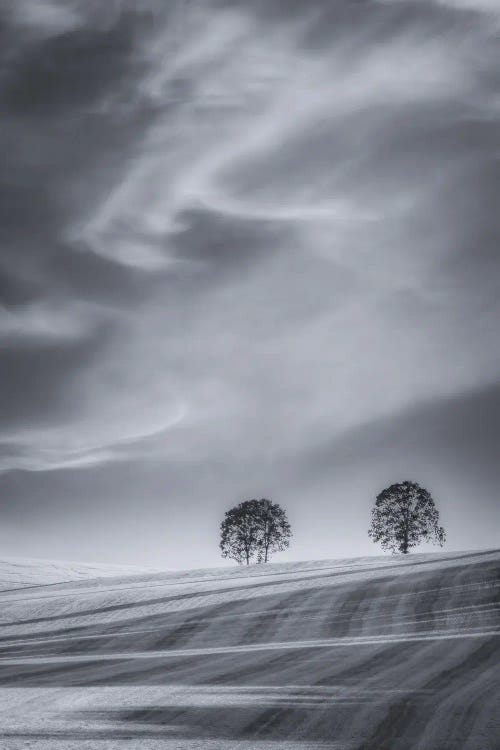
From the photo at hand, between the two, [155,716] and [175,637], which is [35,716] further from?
[175,637]

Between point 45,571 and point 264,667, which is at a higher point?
point 45,571

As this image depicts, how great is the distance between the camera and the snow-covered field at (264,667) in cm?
618

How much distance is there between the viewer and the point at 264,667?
10.6 m

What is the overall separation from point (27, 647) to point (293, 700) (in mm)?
10735

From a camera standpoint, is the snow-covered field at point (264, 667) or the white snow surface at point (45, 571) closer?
the snow-covered field at point (264, 667)

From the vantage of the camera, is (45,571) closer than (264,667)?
No

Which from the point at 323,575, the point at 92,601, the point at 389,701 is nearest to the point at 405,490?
the point at 323,575

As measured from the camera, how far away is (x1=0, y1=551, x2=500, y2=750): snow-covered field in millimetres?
6184

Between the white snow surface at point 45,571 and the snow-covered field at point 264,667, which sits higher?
the white snow surface at point 45,571

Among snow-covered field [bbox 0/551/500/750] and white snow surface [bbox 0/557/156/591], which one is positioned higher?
white snow surface [bbox 0/557/156/591]

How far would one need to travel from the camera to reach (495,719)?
6.55m

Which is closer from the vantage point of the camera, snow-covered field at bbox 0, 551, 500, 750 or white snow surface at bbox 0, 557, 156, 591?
→ snow-covered field at bbox 0, 551, 500, 750

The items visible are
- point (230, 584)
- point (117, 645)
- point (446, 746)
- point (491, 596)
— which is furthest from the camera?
point (230, 584)

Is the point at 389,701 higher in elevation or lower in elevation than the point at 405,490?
lower
